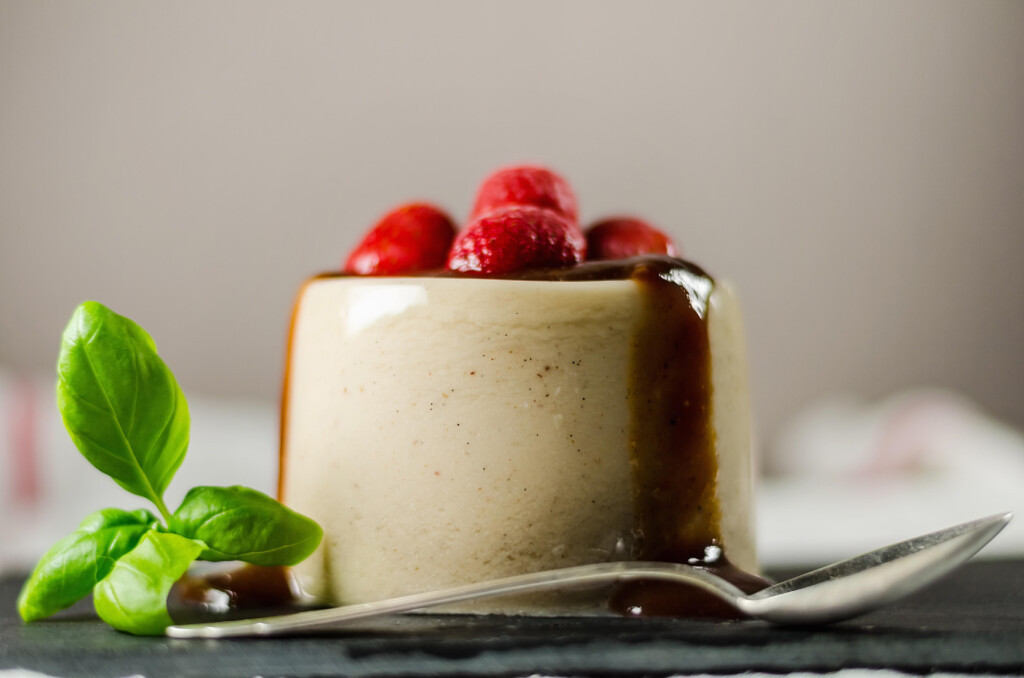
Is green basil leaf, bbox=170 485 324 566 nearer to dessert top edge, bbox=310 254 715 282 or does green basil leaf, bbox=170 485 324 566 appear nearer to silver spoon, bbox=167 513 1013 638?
silver spoon, bbox=167 513 1013 638

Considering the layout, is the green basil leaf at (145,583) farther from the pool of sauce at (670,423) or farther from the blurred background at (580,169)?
the blurred background at (580,169)

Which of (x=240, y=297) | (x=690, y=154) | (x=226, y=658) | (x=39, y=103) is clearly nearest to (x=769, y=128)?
(x=690, y=154)

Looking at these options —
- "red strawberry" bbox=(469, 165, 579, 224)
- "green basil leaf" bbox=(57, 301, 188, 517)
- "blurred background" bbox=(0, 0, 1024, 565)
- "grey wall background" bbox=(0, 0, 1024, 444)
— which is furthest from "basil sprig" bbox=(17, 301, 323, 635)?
"grey wall background" bbox=(0, 0, 1024, 444)

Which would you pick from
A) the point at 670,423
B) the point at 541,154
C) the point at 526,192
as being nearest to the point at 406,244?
the point at 526,192

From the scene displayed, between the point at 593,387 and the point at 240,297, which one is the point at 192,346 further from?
the point at 593,387

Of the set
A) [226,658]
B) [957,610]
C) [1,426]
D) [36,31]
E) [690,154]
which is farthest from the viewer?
[690,154]
